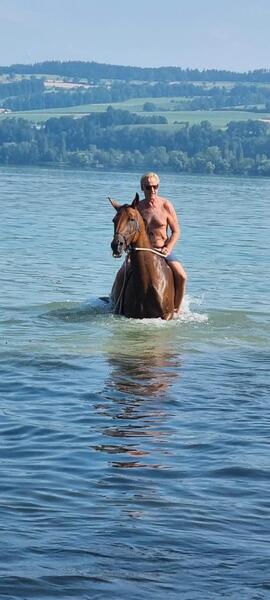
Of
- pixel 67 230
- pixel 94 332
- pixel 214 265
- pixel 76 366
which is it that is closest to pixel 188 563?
pixel 76 366

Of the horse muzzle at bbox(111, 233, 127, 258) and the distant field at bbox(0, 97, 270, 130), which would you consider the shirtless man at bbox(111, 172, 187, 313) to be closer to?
the horse muzzle at bbox(111, 233, 127, 258)

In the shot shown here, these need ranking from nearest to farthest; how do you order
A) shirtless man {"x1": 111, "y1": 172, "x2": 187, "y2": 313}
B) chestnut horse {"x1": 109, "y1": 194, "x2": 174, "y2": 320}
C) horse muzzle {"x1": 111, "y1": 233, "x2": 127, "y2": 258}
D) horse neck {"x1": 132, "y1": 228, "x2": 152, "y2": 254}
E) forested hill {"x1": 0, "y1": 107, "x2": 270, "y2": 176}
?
horse muzzle {"x1": 111, "y1": 233, "x2": 127, "y2": 258}, chestnut horse {"x1": 109, "y1": 194, "x2": 174, "y2": 320}, horse neck {"x1": 132, "y1": 228, "x2": 152, "y2": 254}, shirtless man {"x1": 111, "y1": 172, "x2": 187, "y2": 313}, forested hill {"x1": 0, "y1": 107, "x2": 270, "y2": 176}

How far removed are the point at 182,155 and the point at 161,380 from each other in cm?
11644

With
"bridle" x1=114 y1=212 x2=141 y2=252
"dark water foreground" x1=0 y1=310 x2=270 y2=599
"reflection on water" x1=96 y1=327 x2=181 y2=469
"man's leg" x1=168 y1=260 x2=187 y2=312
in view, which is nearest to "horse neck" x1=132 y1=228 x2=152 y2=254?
"bridle" x1=114 y1=212 x2=141 y2=252

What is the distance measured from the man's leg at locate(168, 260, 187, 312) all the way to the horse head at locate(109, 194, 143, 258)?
4.13 ft

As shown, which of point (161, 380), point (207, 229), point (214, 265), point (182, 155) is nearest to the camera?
point (161, 380)

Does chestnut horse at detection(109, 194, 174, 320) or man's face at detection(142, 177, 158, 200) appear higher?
man's face at detection(142, 177, 158, 200)

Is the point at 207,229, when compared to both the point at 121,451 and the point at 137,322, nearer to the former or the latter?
the point at 137,322

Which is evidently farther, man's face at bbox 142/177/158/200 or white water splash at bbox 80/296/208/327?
white water splash at bbox 80/296/208/327

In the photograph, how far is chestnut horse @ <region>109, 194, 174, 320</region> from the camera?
1570 centimetres

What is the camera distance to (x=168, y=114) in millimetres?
158000

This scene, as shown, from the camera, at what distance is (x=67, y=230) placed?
4019cm

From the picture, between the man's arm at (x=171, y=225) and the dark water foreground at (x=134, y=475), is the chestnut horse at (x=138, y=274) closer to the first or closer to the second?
the man's arm at (x=171, y=225)

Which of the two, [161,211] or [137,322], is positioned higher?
[161,211]
